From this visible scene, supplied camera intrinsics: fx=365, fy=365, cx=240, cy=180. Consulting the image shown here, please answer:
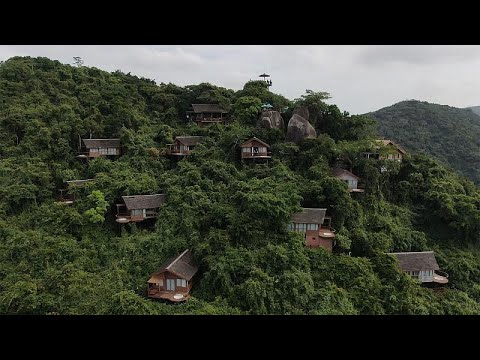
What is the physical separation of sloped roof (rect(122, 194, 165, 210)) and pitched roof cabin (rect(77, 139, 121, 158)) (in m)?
5.12

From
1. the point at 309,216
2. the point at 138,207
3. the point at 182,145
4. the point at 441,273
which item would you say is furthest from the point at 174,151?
the point at 441,273

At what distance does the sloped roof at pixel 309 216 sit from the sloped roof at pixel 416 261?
3123 millimetres

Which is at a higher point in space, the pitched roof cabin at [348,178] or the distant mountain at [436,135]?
the distant mountain at [436,135]

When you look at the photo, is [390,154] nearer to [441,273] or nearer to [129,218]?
[441,273]

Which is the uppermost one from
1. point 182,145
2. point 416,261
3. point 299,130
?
point 299,130

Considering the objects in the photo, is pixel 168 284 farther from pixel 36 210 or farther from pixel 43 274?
pixel 36 210

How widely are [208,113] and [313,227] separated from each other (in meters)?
12.7

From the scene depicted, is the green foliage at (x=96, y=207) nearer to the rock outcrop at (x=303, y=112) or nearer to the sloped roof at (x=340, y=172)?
the sloped roof at (x=340, y=172)

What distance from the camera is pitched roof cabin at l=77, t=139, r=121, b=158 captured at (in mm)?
19812

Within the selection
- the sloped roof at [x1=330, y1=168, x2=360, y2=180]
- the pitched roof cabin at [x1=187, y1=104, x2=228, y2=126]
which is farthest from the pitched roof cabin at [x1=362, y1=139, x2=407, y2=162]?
the pitched roof cabin at [x1=187, y1=104, x2=228, y2=126]

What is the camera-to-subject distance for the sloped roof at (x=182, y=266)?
12.5 metres

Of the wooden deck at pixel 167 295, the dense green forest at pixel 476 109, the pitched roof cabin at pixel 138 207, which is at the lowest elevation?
the wooden deck at pixel 167 295

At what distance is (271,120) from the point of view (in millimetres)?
20234

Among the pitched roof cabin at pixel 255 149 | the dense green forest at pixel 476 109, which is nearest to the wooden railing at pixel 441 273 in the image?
the pitched roof cabin at pixel 255 149
